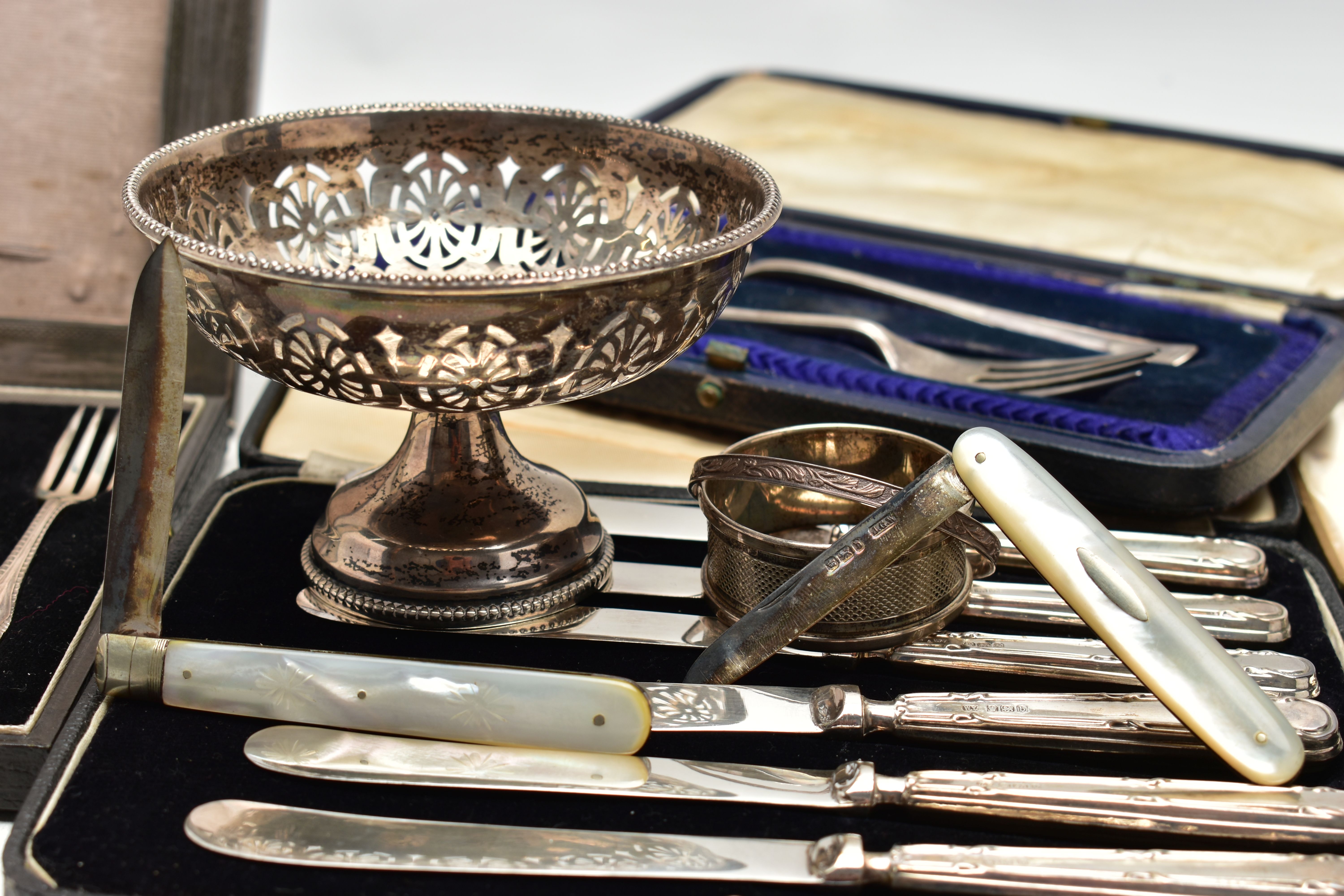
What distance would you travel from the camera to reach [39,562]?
3.68ft

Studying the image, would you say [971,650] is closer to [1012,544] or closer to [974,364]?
[1012,544]

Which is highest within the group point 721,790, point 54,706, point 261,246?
point 261,246

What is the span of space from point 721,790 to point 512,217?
1.92 ft

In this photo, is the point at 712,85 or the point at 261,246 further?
the point at 712,85

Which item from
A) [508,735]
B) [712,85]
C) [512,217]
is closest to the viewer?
[508,735]

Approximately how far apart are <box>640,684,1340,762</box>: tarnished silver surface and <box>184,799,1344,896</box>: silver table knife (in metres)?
0.10

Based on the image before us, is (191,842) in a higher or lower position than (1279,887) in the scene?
lower

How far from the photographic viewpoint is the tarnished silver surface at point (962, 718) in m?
0.89

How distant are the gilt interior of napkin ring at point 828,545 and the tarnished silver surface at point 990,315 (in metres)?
0.46

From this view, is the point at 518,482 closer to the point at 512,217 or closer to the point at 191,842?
the point at 512,217

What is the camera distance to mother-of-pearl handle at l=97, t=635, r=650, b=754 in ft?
2.81

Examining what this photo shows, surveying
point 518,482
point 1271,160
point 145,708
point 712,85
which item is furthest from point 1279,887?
point 712,85

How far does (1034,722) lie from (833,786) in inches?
6.1

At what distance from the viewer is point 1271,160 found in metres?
2.13
